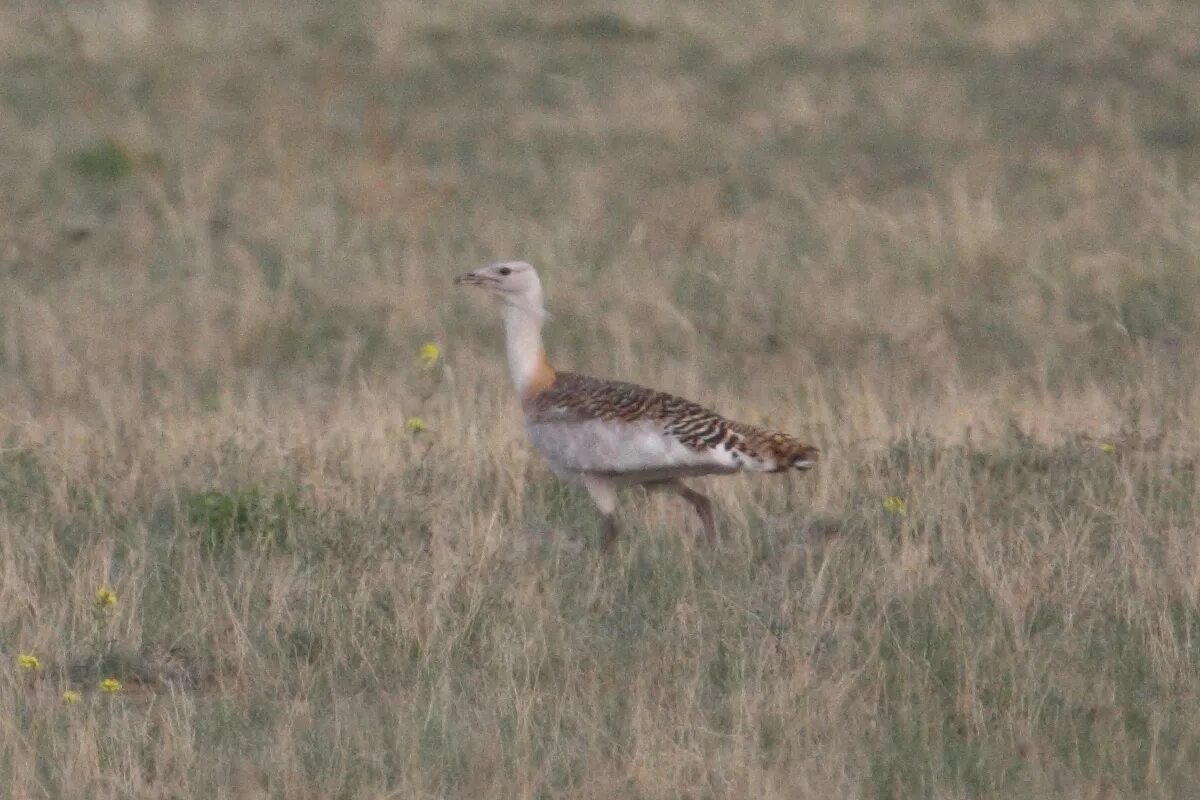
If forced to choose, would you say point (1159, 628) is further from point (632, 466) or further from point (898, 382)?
point (898, 382)

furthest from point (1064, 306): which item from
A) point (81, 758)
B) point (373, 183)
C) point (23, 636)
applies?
point (81, 758)

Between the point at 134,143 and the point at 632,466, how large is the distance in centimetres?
651

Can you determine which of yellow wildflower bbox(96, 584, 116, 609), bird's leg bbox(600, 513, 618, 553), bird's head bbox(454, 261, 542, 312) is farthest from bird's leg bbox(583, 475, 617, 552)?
yellow wildflower bbox(96, 584, 116, 609)

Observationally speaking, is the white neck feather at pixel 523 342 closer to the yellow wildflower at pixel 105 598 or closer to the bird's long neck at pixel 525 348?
the bird's long neck at pixel 525 348

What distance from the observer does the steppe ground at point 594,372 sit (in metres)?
4.71

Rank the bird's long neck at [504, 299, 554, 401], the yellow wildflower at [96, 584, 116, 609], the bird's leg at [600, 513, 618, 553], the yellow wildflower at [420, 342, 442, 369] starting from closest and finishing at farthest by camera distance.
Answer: the yellow wildflower at [96, 584, 116, 609], the bird's leg at [600, 513, 618, 553], the bird's long neck at [504, 299, 554, 401], the yellow wildflower at [420, 342, 442, 369]

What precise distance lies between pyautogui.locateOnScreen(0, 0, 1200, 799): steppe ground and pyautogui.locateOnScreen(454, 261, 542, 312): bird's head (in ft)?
1.78

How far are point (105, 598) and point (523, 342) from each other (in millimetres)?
1653

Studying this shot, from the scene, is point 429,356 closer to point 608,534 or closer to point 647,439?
point 608,534

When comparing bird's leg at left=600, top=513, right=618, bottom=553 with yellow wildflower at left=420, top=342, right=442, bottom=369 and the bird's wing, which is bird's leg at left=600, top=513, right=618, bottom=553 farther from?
yellow wildflower at left=420, top=342, right=442, bottom=369

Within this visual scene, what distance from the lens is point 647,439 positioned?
6043 millimetres

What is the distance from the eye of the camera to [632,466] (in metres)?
6.07

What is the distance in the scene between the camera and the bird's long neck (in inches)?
260

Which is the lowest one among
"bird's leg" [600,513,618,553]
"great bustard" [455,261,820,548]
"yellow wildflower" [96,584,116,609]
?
"yellow wildflower" [96,584,116,609]
